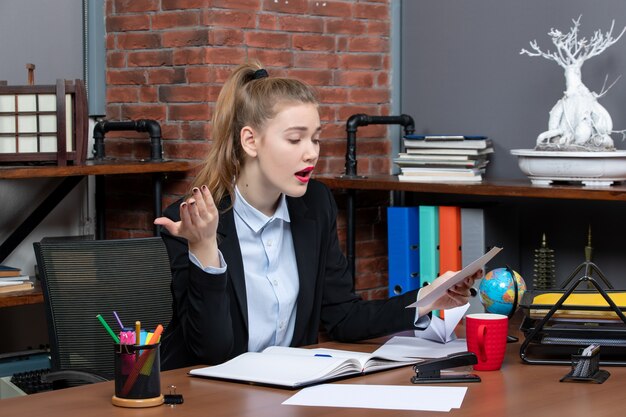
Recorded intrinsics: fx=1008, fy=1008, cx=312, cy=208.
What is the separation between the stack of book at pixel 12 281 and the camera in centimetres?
317

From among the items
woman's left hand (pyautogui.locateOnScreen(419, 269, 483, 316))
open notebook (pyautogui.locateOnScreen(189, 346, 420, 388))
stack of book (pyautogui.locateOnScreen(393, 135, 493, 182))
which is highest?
stack of book (pyautogui.locateOnScreen(393, 135, 493, 182))

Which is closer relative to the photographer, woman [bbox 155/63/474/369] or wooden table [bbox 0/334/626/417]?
wooden table [bbox 0/334/626/417]

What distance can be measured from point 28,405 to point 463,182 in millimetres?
2001

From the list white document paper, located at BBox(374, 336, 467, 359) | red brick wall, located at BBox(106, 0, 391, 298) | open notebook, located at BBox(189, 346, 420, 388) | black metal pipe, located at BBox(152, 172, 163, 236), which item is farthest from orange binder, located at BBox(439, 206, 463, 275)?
open notebook, located at BBox(189, 346, 420, 388)

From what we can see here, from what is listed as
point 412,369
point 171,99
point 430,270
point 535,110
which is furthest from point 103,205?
point 412,369

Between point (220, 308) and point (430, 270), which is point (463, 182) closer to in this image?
point (430, 270)

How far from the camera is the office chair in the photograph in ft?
7.88

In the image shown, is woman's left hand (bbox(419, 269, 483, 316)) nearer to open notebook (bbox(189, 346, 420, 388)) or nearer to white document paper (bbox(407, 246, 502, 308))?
white document paper (bbox(407, 246, 502, 308))

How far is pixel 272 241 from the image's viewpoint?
2.39 meters

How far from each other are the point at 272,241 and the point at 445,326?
18.1 inches

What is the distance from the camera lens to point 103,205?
3875 millimetres

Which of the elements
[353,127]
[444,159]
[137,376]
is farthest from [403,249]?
[137,376]

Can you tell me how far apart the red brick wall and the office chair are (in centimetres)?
106

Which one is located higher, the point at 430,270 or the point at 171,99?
the point at 171,99
